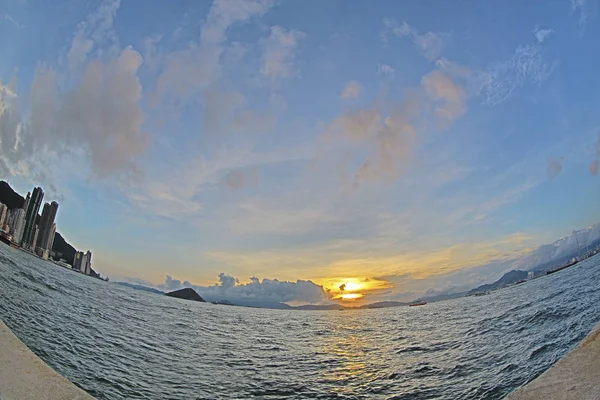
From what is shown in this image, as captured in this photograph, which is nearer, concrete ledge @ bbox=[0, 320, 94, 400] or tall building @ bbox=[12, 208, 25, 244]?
concrete ledge @ bbox=[0, 320, 94, 400]

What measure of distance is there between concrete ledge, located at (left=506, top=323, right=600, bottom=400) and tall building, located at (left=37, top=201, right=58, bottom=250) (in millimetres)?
7228

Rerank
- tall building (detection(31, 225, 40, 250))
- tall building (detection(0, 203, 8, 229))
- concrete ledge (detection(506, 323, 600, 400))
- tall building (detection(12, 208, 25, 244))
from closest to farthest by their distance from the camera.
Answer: concrete ledge (detection(506, 323, 600, 400)) → tall building (detection(0, 203, 8, 229)) → tall building (detection(12, 208, 25, 244)) → tall building (detection(31, 225, 40, 250))

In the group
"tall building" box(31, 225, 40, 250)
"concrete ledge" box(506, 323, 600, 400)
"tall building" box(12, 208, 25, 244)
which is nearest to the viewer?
"concrete ledge" box(506, 323, 600, 400)

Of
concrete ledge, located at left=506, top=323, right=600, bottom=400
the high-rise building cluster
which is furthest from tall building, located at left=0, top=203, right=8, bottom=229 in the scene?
concrete ledge, located at left=506, top=323, right=600, bottom=400

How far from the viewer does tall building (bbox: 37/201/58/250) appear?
16.7 ft

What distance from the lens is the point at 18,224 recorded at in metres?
4.84

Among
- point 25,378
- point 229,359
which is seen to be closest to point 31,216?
point 25,378

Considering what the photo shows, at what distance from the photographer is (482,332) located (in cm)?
1114

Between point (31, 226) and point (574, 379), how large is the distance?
25.6ft

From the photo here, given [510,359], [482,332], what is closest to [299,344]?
[482,332]

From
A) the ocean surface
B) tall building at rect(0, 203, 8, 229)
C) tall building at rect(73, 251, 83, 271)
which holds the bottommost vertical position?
the ocean surface

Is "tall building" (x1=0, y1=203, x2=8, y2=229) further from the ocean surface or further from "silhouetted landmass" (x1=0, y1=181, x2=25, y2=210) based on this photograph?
the ocean surface

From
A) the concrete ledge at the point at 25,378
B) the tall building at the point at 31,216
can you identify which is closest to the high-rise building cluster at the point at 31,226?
the tall building at the point at 31,216

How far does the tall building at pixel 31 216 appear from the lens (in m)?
4.84
